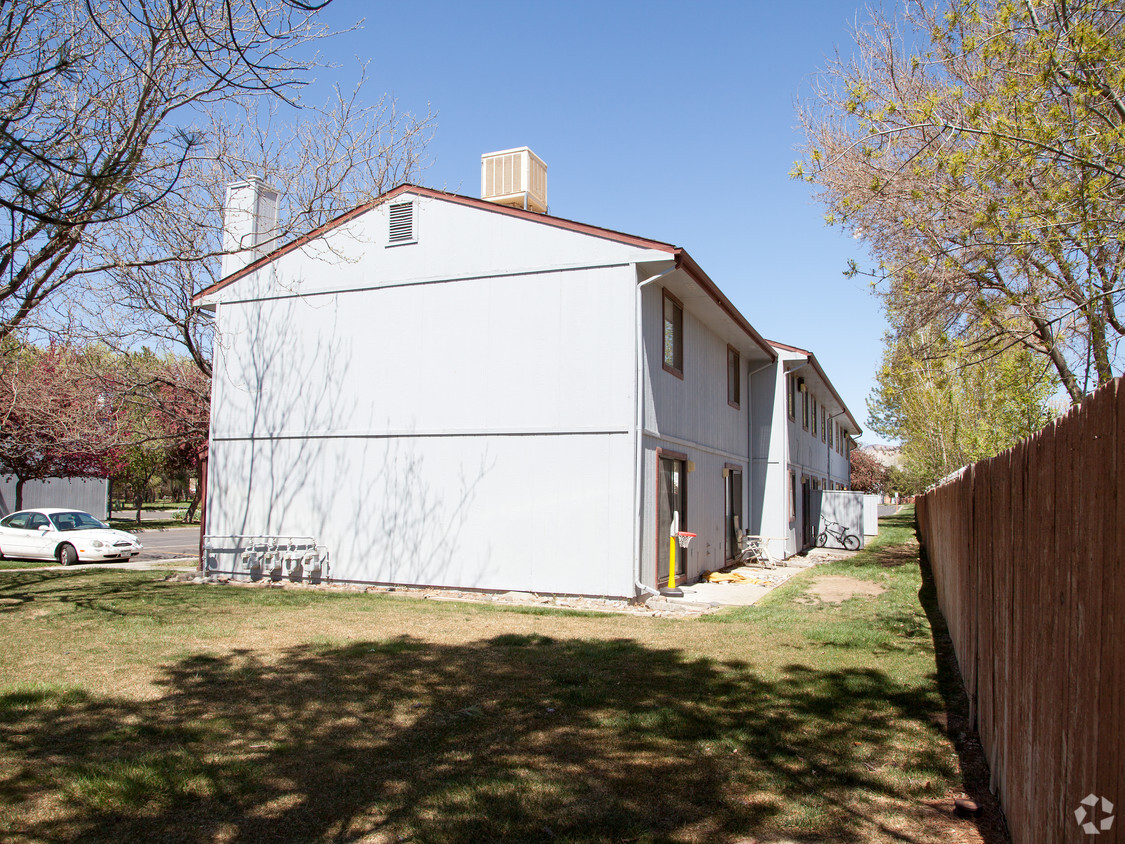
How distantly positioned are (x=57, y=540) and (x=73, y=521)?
2.79 feet

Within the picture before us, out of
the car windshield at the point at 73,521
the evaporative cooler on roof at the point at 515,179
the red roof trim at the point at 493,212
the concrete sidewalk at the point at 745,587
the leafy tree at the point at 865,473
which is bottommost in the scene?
the concrete sidewalk at the point at 745,587

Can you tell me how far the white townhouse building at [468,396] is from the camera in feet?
40.1

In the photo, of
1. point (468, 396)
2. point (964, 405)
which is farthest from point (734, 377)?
point (964, 405)

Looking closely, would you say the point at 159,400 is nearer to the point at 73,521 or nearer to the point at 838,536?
the point at 73,521

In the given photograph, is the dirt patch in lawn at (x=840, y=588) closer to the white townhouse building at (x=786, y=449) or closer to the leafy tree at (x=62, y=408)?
the white townhouse building at (x=786, y=449)

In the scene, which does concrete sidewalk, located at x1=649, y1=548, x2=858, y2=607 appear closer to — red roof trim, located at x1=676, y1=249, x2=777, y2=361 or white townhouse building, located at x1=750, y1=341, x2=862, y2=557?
white townhouse building, located at x1=750, y1=341, x2=862, y2=557

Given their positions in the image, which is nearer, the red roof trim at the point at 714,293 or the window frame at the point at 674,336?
the red roof trim at the point at 714,293

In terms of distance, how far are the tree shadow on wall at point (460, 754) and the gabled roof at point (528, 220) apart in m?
5.91

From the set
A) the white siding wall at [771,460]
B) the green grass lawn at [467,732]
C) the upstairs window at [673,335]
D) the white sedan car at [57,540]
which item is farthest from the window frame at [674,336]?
the white sedan car at [57,540]

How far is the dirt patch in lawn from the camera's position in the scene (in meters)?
13.4

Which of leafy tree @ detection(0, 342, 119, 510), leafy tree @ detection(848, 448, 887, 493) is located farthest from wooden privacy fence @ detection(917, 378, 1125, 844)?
leafy tree @ detection(848, 448, 887, 493)

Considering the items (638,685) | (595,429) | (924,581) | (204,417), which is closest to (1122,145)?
(638,685)

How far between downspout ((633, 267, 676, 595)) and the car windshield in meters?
15.0

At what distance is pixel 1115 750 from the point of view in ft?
6.83
